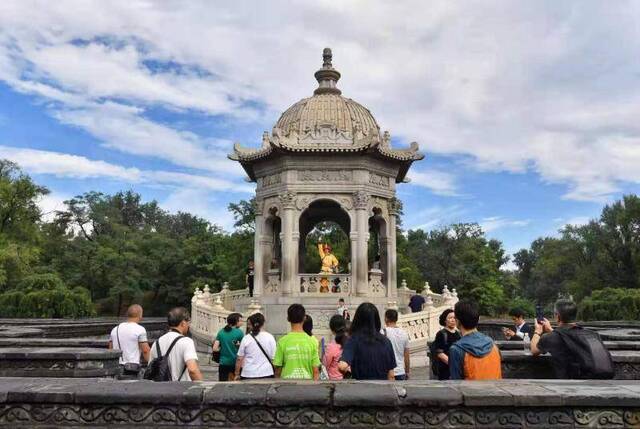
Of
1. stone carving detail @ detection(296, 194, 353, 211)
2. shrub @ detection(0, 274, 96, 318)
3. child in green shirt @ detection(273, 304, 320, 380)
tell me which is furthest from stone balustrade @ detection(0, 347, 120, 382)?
shrub @ detection(0, 274, 96, 318)

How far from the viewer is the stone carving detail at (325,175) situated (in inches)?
653

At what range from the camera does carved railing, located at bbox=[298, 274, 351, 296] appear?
1622cm

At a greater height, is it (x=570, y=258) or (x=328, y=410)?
(x=570, y=258)

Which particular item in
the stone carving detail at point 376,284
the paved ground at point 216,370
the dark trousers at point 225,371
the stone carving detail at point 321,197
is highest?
the stone carving detail at point 321,197

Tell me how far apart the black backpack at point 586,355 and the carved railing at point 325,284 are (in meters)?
11.5

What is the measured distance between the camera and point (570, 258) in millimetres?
52000

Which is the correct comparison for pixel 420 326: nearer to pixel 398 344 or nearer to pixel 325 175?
pixel 325 175

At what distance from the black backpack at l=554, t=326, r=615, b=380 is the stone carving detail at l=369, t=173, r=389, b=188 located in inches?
482

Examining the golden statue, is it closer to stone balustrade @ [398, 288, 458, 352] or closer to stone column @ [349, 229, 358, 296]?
stone column @ [349, 229, 358, 296]

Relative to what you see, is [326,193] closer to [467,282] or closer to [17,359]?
[17,359]

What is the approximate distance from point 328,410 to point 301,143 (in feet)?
43.2

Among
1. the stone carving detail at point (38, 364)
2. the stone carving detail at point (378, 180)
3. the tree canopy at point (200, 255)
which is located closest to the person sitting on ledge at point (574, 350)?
the stone carving detail at point (38, 364)

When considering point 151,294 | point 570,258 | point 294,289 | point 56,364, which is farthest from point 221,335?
point 570,258

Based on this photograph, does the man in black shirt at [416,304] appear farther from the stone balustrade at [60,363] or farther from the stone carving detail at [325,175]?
A: the stone balustrade at [60,363]
